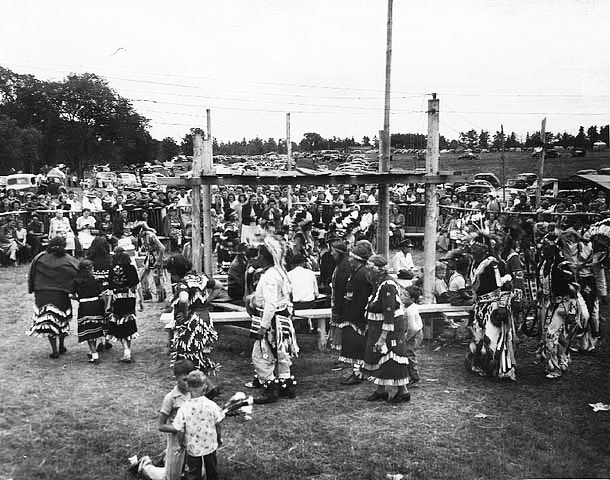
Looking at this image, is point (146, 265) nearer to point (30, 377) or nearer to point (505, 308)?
point (30, 377)

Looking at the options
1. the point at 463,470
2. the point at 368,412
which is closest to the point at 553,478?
the point at 463,470

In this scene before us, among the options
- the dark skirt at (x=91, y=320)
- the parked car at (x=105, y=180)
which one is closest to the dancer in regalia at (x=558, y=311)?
the dark skirt at (x=91, y=320)

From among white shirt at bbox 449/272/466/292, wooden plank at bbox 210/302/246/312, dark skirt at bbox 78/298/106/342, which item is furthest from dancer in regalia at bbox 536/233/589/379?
dark skirt at bbox 78/298/106/342

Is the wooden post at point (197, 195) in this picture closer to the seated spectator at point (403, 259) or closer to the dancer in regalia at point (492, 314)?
the seated spectator at point (403, 259)

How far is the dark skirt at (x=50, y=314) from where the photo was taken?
30.5 feet

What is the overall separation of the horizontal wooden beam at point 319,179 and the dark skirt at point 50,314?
2.27 metres

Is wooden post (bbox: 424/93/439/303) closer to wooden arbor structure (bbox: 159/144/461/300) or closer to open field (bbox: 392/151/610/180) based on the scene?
wooden arbor structure (bbox: 159/144/461/300)

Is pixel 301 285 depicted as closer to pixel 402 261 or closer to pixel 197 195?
pixel 197 195

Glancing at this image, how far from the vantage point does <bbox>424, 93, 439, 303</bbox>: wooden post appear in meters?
10.1

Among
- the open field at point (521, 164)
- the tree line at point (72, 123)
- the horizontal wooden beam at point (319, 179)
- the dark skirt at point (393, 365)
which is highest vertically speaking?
the tree line at point (72, 123)

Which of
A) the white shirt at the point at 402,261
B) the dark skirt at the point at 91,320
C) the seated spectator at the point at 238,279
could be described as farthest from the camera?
the white shirt at the point at 402,261

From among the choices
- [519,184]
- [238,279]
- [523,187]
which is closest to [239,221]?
[238,279]

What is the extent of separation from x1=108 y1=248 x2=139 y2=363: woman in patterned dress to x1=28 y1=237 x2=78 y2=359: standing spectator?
695 mm

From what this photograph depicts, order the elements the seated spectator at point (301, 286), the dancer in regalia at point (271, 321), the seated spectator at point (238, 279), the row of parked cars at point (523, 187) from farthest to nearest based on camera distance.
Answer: the row of parked cars at point (523, 187) → the seated spectator at point (238, 279) → the seated spectator at point (301, 286) → the dancer in regalia at point (271, 321)
